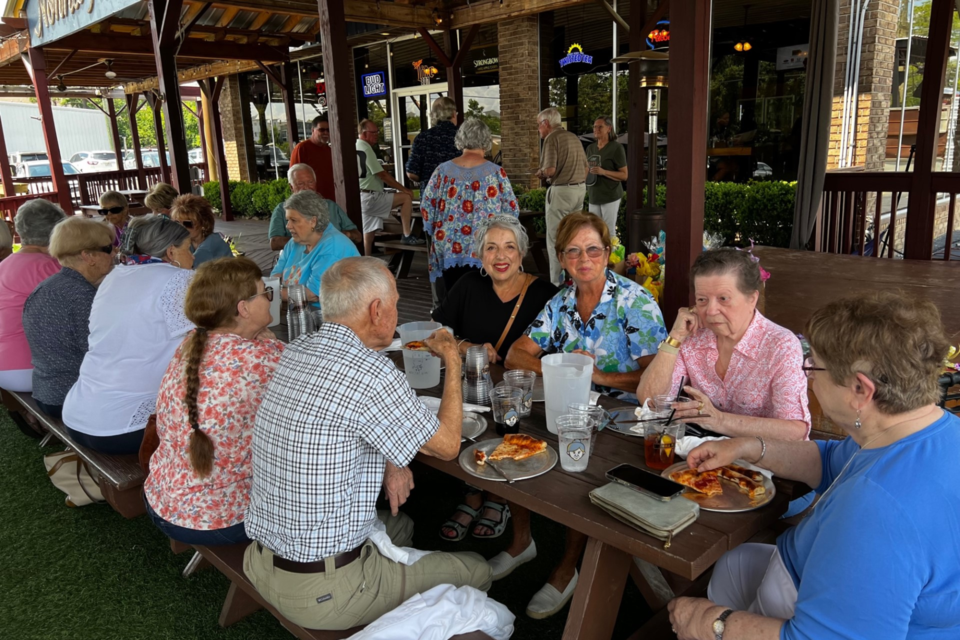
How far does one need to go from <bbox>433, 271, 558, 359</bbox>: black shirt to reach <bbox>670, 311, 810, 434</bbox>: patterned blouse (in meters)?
0.80

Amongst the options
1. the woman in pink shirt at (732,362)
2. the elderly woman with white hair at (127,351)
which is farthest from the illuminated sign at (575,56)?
the woman in pink shirt at (732,362)

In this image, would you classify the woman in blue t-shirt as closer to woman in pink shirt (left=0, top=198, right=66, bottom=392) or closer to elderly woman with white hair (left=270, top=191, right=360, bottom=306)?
elderly woman with white hair (left=270, top=191, right=360, bottom=306)

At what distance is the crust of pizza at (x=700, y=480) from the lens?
1.53 meters

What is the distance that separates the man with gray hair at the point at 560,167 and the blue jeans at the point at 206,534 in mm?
4460

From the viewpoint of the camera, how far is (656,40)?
25.7ft

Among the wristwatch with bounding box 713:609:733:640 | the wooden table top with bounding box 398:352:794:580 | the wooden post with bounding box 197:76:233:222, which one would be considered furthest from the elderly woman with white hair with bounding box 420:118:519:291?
the wooden post with bounding box 197:76:233:222

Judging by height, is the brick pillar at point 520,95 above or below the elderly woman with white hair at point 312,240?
above

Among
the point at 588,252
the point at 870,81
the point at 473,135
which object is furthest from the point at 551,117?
the point at 588,252

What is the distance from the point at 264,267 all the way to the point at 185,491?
19.9 ft

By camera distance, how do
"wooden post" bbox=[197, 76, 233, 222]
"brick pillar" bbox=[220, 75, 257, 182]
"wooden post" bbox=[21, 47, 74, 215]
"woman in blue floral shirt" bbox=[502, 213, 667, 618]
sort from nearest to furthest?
"woman in blue floral shirt" bbox=[502, 213, 667, 618], "wooden post" bbox=[21, 47, 74, 215], "wooden post" bbox=[197, 76, 233, 222], "brick pillar" bbox=[220, 75, 257, 182]

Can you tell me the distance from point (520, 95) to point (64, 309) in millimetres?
Result: 7394

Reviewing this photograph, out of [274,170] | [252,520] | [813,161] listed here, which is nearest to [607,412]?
[252,520]

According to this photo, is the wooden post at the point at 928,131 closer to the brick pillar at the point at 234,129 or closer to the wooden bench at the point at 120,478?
the wooden bench at the point at 120,478

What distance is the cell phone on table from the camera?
147 cm
